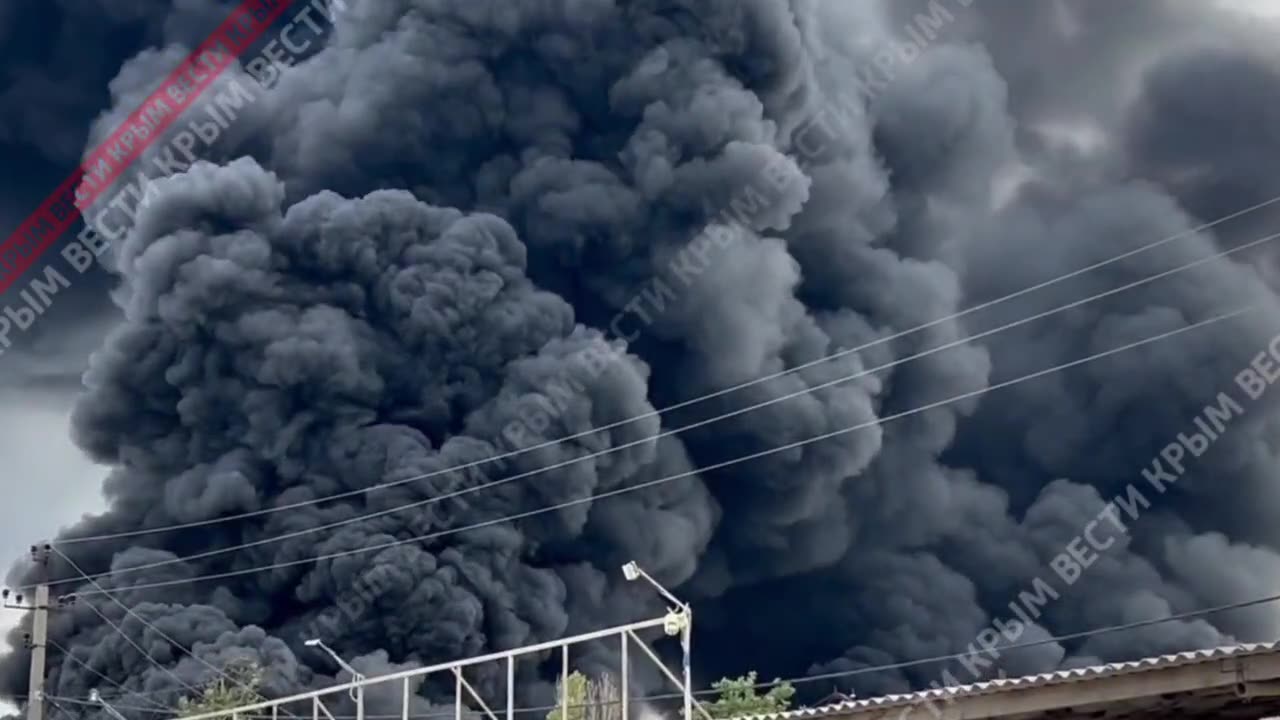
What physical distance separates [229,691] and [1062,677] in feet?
101

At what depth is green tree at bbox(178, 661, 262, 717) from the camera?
39281mm

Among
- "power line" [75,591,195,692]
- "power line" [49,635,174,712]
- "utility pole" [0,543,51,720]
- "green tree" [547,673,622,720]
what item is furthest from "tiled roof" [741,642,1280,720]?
"power line" [49,635,174,712]

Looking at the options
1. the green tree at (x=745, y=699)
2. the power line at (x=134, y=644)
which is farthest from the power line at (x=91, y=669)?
the green tree at (x=745, y=699)

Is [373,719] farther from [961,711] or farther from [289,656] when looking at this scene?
[961,711]

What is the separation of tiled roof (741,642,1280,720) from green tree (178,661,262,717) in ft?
80.9

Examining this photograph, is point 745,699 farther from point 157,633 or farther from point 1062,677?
point 1062,677

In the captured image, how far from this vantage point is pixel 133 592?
49469 mm

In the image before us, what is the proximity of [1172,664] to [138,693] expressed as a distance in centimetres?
3808

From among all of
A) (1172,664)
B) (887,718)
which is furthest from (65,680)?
(1172,664)

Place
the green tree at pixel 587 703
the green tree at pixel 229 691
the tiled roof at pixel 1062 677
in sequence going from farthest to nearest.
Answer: the green tree at pixel 229 691
the green tree at pixel 587 703
the tiled roof at pixel 1062 677

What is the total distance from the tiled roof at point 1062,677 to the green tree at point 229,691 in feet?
80.9

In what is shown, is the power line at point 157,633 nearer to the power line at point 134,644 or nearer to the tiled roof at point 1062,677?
the power line at point 134,644

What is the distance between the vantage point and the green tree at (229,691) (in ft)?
129

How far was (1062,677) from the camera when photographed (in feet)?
49.6
